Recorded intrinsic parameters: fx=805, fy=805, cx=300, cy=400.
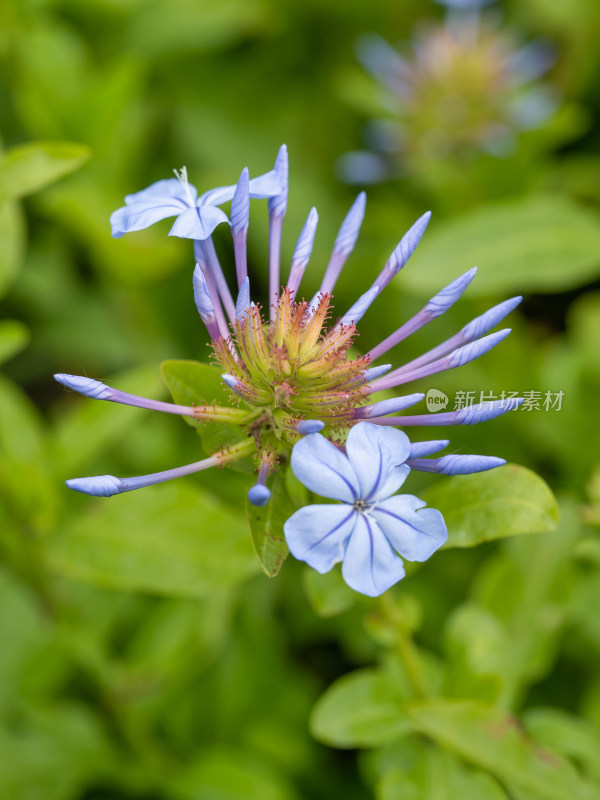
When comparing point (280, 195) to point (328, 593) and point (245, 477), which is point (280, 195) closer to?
point (328, 593)

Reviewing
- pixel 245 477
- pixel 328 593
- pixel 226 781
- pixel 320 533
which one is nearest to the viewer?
pixel 320 533

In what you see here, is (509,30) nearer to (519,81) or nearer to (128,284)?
(519,81)

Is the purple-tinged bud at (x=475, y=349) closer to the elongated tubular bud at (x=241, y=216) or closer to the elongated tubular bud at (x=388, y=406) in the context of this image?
the elongated tubular bud at (x=388, y=406)

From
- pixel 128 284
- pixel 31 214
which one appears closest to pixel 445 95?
pixel 128 284

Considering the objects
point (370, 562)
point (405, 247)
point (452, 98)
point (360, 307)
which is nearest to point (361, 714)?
point (370, 562)

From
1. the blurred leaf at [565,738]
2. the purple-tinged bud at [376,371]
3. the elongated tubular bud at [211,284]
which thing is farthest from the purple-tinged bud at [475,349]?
the blurred leaf at [565,738]

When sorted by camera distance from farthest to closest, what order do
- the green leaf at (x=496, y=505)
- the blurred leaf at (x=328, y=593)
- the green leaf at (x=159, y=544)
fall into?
the green leaf at (x=159, y=544) → the blurred leaf at (x=328, y=593) → the green leaf at (x=496, y=505)

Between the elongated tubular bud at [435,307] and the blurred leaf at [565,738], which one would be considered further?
the blurred leaf at [565,738]
